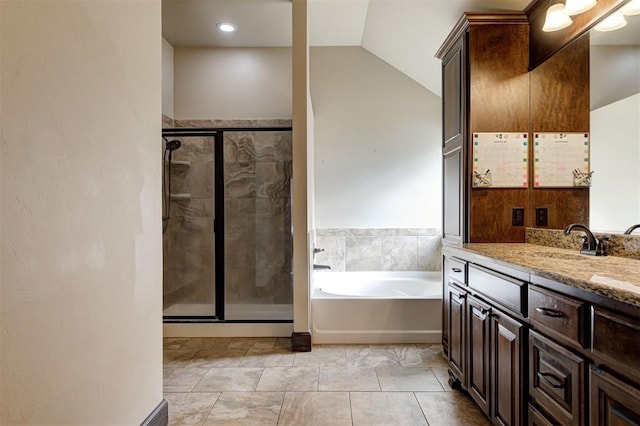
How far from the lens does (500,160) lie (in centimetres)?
224

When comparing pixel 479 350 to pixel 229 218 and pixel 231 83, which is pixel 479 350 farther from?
pixel 231 83

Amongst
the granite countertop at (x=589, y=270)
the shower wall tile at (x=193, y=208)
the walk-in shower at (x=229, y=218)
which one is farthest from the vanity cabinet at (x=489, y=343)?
the shower wall tile at (x=193, y=208)

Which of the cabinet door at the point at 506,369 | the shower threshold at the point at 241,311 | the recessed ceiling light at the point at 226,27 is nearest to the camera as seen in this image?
the cabinet door at the point at 506,369

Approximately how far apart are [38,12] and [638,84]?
2.35 metres

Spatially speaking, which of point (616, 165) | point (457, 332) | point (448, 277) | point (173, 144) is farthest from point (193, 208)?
point (616, 165)

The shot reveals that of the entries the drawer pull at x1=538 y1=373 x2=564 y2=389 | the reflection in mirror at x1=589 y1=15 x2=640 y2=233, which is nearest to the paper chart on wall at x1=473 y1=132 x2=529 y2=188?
the reflection in mirror at x1=589 y1=15 x2=640 y2=233

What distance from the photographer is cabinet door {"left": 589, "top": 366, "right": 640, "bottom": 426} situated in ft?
2.80

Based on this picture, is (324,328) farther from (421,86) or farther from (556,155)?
(421,86)

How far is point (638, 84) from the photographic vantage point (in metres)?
1.57

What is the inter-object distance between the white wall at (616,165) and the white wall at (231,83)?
2901mm

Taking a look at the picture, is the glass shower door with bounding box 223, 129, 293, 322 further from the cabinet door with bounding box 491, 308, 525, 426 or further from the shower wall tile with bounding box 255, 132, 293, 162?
the cabinet door with bounding box 491, 308, 525, 426

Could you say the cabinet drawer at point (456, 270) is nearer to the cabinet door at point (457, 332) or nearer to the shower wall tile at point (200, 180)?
the cabinet door at point (457, 332)

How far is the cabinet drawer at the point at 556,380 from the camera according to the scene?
1.04 m

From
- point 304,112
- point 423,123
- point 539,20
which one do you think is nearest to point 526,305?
point 539,20
